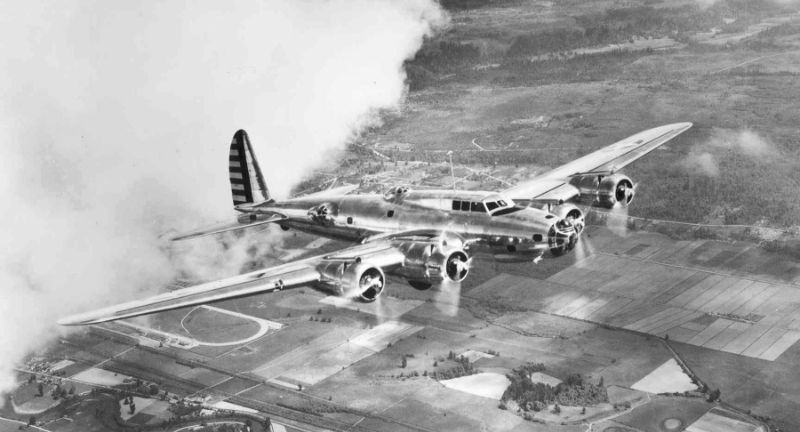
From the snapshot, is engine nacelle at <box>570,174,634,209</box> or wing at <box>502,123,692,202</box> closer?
wing at <box>502,123,692,202</box>

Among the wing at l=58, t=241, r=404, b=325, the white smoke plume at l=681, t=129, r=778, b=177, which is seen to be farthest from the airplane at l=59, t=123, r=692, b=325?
the white smoke plume at l=681, t=129, r=778, b=177

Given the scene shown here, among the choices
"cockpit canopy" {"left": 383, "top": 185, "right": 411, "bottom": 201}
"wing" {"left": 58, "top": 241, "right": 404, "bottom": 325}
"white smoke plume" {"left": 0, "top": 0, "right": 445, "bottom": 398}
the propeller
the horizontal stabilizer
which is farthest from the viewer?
"white smoke plume" {"left": 0, "top": 0, "right": 445, "bottom": 398}

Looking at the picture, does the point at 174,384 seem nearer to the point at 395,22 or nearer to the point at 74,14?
the point at 74,14

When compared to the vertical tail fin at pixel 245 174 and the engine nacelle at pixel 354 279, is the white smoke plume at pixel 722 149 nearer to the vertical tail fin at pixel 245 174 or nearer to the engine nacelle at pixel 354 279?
the vertical tail fin at pixel 245 174

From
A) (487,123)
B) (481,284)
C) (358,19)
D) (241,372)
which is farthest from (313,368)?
(487,123)

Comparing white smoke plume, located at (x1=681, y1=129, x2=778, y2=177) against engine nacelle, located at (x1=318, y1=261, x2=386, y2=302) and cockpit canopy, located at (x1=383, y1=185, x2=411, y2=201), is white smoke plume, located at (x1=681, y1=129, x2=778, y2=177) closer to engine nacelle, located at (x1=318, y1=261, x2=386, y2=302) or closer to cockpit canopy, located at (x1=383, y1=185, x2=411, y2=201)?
cockpit canopy, located at (x1=383, y1=185, x2=411, y2=201)

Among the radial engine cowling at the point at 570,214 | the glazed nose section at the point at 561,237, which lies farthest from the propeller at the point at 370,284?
the radial engine cowling at the point at 570,214

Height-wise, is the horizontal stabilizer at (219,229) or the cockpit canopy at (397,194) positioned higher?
the cockpit canopy at (397,194)
